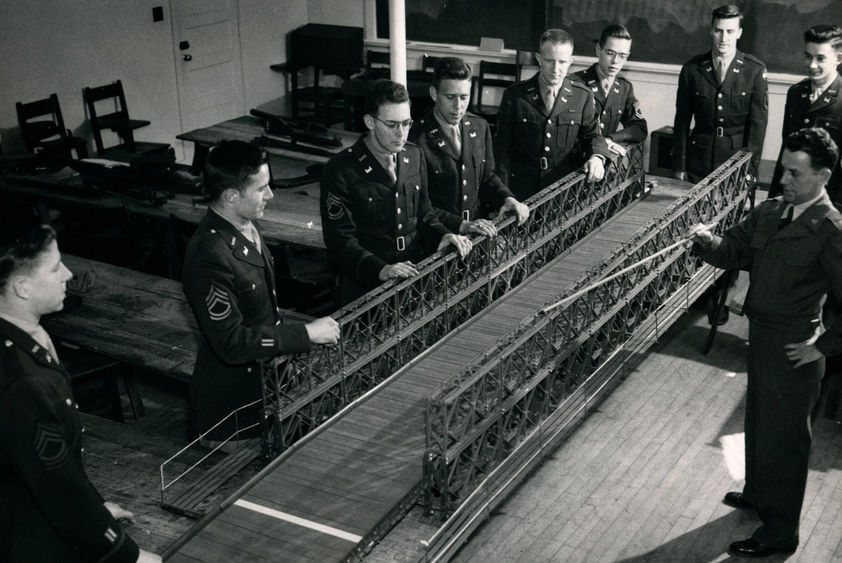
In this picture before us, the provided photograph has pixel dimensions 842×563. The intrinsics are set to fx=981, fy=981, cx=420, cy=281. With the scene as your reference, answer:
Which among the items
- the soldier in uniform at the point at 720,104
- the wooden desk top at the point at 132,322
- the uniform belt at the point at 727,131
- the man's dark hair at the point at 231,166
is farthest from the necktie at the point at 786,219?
the uniform belt at the point at 727,131

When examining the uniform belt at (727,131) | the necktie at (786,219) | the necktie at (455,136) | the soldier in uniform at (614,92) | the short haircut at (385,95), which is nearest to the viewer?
the necktie at (786,219)

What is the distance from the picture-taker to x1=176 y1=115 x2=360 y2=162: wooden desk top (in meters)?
8.04

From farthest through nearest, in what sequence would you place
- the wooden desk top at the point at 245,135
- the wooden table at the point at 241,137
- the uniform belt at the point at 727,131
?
1. the wooden desk top at the point at 245,135
2. the wooden table at the point at 241,137
3. the uniform belt at the point at 727,131

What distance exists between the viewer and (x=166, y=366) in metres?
4.85

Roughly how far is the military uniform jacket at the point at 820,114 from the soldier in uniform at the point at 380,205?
2.66 metres

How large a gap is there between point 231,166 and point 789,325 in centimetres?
229

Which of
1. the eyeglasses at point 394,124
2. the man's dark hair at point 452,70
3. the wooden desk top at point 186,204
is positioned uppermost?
the man's dark hair at point 452,70

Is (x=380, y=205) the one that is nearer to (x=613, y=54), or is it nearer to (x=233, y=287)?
(x=233, y=287)

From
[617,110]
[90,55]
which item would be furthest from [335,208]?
[90,55]

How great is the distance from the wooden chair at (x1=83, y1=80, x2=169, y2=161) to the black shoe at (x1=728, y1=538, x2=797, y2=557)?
6.63m

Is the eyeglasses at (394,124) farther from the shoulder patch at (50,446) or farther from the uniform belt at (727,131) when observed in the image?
the uniform belt at (727,131)

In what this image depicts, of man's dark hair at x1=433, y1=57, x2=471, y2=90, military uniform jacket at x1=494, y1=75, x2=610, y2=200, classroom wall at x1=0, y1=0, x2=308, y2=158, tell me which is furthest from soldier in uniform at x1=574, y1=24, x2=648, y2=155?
classroom wall at x1=0, y1=0, x2=308, y2=158

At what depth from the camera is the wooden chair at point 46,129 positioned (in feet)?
28.0

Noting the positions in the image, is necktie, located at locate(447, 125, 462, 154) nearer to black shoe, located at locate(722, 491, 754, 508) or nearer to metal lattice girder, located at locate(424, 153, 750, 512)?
metal lattice girder, located at locate(424, 153, 750, 512)
